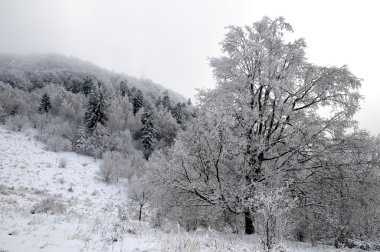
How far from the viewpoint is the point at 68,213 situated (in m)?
10.3

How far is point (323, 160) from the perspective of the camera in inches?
380

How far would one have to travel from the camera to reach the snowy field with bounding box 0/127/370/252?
5172 millimetres

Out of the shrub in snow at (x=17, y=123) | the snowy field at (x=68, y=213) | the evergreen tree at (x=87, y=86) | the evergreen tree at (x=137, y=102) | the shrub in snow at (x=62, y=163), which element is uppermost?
the evergreen tree at (x=87, y=86)

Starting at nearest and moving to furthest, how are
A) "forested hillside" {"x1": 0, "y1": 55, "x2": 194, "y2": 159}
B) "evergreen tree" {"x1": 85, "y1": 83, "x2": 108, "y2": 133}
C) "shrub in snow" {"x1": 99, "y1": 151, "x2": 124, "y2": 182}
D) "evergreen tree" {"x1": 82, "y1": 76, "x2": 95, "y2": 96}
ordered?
"shrub in snow" {"x1": 99, "y1": 151, "x2": 124, "y2": 182}, "forested hillside" {"x1": 0, "y1": 55, "x2": 194, "y2": 159}, "evergreen tree" {"x1": 85, "y1": 83, "x2": 108, "y2": 133}, "evergreen tree" {"x1": 82, "y1": 76, "x2": 95, "y2": 96}

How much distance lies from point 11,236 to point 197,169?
604 centimetres

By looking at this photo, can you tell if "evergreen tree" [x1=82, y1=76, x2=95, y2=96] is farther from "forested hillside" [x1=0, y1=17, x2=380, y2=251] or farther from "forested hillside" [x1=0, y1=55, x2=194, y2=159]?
"forested hillside" [x1=0, y1=17, x2=380, y2=251]

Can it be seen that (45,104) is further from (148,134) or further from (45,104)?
(148,134)

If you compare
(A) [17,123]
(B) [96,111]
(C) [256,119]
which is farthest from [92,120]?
(C) [256,119]

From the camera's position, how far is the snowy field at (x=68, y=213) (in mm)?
5172

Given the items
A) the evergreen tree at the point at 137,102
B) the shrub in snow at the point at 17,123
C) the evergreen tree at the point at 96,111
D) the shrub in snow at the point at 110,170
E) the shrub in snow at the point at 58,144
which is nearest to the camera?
the shrub in snow at the point at 110,170

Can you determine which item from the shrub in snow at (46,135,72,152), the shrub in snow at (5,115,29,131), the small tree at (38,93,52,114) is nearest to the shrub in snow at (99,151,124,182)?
the shrub in snow at (46,135,72,152)

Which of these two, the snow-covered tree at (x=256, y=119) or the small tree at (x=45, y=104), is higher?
the small tree at (x=45, y=104)

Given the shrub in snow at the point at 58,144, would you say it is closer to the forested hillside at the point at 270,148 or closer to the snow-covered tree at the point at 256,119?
the forested hillside at the point at 270,148

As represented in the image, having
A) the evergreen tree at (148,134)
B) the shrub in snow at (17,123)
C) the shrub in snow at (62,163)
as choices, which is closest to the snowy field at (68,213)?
the shrub in snow at (62,163)
